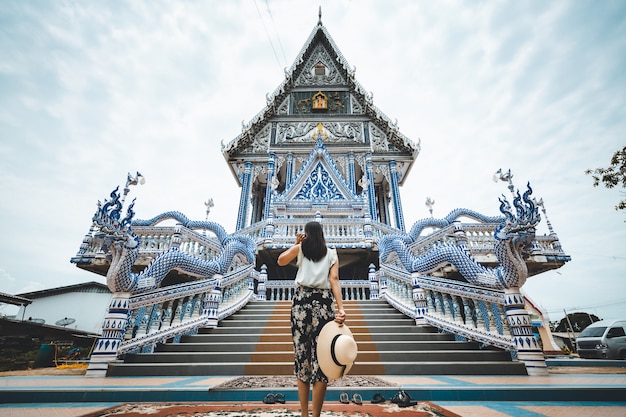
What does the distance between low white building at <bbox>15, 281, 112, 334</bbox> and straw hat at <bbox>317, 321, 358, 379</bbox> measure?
21436 mm

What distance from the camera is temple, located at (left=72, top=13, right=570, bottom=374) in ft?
12.0

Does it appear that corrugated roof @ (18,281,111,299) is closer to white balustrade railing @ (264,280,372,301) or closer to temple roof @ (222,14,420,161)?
temple roof @ (222,14,420,161)

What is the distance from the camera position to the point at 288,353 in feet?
12.1

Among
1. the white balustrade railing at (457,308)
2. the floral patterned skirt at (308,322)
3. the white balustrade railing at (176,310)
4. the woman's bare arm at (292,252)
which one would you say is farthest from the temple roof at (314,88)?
the floral patterned skirt at (308,322)

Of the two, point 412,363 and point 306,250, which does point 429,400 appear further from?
point 306,250

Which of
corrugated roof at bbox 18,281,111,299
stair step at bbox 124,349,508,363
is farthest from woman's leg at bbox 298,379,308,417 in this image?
corrugated roof at bbox 18,281,111,299

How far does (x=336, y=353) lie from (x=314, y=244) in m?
0.62

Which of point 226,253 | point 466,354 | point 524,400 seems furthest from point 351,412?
point 226,253

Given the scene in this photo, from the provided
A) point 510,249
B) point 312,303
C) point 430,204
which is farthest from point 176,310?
point 430,204

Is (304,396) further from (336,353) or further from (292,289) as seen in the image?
(292,289)

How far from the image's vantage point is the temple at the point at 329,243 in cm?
367

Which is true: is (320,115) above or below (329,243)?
above

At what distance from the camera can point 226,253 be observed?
18.5ft

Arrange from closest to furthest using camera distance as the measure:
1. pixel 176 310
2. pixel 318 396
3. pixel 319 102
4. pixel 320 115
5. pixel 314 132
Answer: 1. pixel 318 396
2. pixel 176 310
3. pixel 314 132
4. pixel 320 115
5. pixel 319 102
